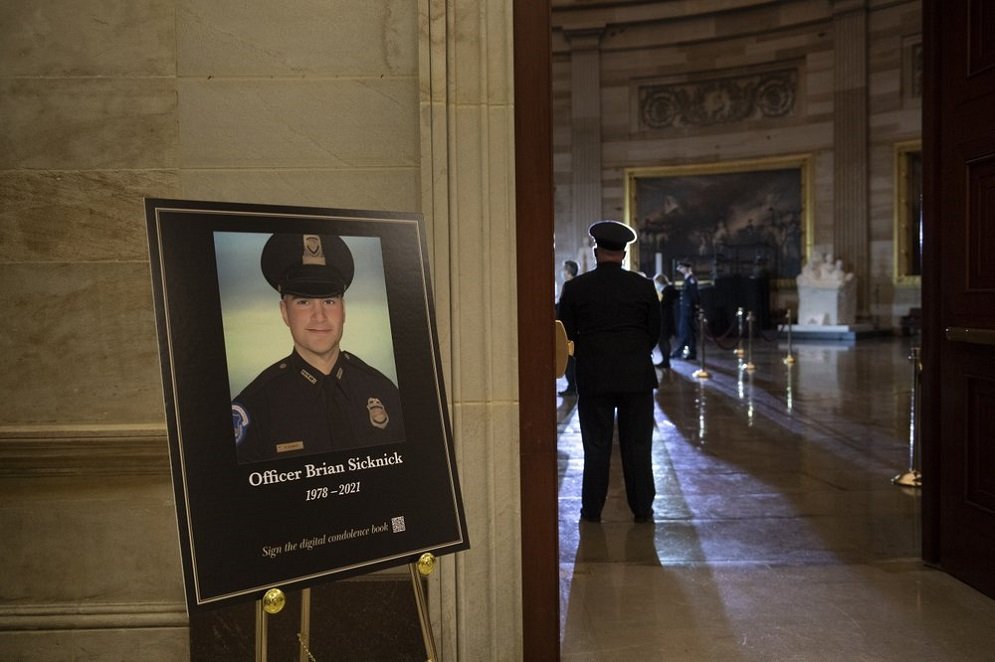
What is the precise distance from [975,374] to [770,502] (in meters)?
2.06

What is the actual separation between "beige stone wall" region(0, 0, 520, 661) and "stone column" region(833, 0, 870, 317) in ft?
66.7

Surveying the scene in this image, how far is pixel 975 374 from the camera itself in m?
4.09

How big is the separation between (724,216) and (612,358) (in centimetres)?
1915

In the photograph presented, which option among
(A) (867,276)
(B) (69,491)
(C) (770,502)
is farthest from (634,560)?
(A) (867,276)

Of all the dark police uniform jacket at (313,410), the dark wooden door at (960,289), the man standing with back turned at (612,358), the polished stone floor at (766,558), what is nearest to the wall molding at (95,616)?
the dark police uniform jacket at (313,410)

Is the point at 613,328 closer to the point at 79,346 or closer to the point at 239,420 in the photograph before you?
the point at 79,346

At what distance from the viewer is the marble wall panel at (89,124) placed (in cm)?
314

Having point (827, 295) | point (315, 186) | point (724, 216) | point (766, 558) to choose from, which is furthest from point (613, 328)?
point (724, 216)

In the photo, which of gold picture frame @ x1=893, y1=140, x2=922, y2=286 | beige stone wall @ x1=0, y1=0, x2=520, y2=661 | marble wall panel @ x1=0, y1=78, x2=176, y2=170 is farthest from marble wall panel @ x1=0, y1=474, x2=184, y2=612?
gold picture frame @ x1=893, y1=140, x2=922, y2=286

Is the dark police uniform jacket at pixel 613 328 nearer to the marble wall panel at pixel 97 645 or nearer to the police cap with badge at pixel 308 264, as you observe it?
the marble wall panel at pixel 97 645

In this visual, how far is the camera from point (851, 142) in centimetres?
2202

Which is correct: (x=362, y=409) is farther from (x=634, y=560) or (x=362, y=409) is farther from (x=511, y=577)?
(x=634, y=560)

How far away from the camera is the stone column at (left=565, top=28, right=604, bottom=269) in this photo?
24.5 meters

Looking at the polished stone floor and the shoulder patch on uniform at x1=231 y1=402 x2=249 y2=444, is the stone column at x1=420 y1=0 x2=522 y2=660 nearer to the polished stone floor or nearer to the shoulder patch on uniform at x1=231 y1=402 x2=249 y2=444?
the polished stone floor
